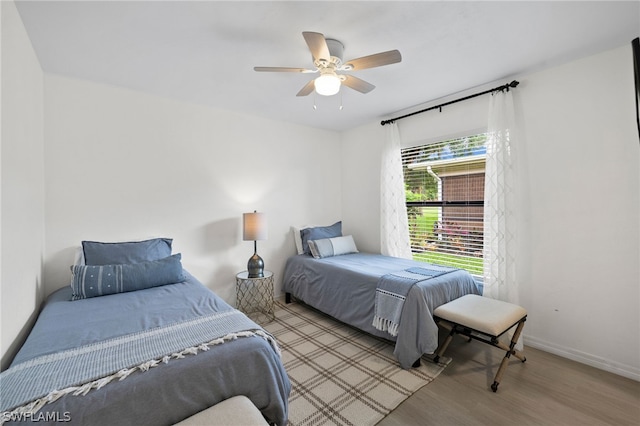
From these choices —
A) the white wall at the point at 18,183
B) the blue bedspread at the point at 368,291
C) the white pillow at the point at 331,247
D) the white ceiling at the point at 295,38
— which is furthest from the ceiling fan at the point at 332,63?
the white pillow at the point at 331,247

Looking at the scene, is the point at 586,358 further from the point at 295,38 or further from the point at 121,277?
the point at 121,277

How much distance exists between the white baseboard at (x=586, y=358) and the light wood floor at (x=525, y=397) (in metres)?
0.05

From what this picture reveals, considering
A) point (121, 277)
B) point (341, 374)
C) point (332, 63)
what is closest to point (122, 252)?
point (121, 277)

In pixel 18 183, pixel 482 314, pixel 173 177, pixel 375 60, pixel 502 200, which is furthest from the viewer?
pixel 173 177

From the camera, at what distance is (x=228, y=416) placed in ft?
3.55

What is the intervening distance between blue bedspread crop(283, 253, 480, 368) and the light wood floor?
322 millimetres

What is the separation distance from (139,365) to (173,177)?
2236 mm

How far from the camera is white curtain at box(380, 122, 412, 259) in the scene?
11.7 ft

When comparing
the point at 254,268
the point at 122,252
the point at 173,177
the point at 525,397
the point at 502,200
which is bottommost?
the point at 525,397

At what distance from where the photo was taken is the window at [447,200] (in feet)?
9.86

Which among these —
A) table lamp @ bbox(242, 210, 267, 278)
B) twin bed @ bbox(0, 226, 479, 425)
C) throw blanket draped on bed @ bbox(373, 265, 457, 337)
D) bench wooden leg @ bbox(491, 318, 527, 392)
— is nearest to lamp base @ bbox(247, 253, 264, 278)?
table lamp @ bbox(242, 210, 267, 278)

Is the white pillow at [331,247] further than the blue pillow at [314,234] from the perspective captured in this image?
No

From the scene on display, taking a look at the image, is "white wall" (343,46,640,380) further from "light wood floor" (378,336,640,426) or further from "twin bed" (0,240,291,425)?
"twin bed" (0,240,291,425)

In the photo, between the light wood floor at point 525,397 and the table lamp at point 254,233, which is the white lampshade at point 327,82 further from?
the light wood floor at point 525,397
